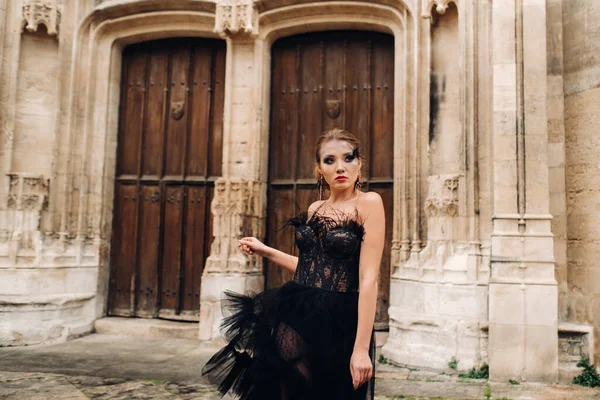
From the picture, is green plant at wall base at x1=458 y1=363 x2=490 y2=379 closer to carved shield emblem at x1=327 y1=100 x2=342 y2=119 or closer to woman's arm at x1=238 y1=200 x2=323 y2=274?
woman's arm at x1=238 y1=200 x2=323 y2=274

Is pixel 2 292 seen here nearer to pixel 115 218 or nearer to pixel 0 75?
pixel 115 218

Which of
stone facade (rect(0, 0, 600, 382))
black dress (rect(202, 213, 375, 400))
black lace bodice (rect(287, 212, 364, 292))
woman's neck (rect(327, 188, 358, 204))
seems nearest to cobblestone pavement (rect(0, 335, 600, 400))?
stone facade (rect(0, 0, 600, 382))

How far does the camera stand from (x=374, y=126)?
6781 mm

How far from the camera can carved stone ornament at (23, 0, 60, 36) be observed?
692cm

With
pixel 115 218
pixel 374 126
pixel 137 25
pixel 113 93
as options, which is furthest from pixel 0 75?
pixel 374 126

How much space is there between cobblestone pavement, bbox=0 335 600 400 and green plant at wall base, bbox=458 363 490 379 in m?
0.11

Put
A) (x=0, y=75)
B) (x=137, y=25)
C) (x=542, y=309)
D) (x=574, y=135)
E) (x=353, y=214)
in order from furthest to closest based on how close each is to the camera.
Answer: (x=137, y=25), (x=0, y=75), (x=574, y=135), (x=542, y=309), (x=353, y=214)

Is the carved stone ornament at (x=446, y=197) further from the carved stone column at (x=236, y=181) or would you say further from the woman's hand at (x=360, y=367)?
the woman's hand at (x=360, y=367)

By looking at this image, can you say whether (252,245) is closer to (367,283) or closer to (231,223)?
(367,283)

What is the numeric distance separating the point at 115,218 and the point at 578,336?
5.76 metres

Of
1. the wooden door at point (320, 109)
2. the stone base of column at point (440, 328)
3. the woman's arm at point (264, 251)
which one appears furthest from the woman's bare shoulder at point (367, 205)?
the wooden door at point (320, 109)

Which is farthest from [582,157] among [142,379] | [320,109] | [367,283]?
[142,379]

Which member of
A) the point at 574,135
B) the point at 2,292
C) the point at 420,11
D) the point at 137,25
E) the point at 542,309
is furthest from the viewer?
the point at 137,25

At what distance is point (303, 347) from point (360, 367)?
27 cm
